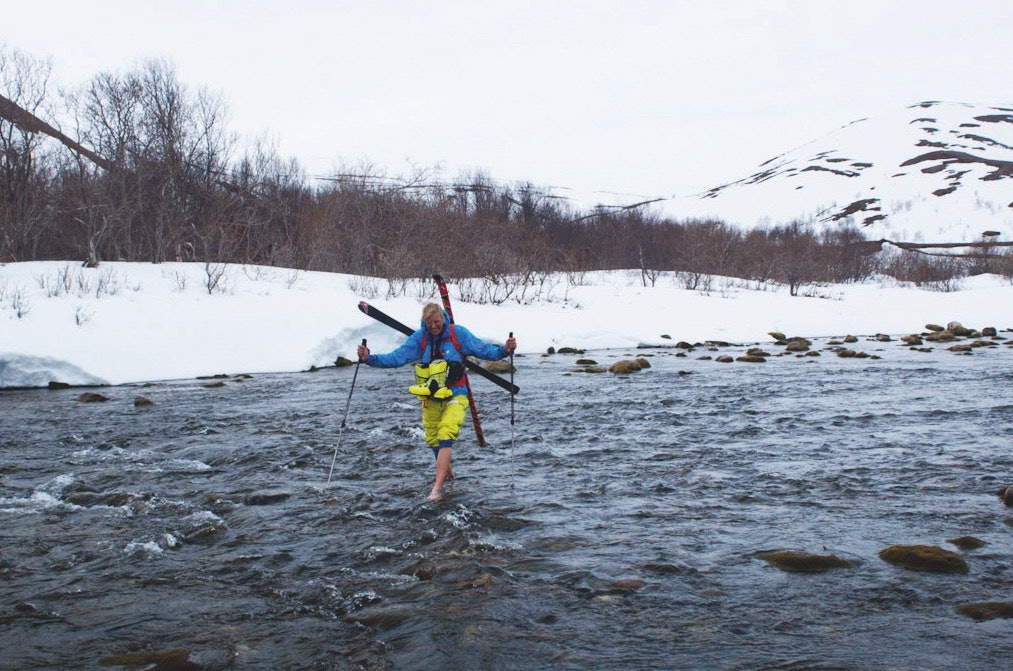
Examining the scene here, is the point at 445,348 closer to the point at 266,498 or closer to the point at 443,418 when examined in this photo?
the point at 443,418

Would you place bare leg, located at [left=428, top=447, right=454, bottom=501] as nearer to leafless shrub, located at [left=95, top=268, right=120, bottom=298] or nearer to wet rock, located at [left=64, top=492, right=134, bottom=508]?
wet rock, located at [left=64, top=492, right=134, bottom=508]

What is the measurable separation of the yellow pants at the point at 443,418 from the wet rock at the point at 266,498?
4.64 feet

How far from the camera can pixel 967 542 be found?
17.4 feet

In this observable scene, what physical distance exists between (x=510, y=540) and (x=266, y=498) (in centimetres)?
254

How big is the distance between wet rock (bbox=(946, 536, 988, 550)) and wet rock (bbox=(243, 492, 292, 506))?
5.38 m

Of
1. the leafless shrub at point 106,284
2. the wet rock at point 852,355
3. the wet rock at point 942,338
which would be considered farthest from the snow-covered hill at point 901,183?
the leafless shrub at point 106,284

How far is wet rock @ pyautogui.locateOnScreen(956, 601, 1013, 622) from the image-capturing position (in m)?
4.20

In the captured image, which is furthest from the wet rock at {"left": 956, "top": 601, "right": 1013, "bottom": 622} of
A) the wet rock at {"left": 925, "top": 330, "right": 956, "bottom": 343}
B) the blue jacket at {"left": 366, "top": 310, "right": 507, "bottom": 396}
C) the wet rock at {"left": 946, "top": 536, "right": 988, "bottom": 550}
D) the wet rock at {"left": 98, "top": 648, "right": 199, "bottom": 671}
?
the wet rock at {"left": 925, "top": 330, "right": 956, "bottom": 343}

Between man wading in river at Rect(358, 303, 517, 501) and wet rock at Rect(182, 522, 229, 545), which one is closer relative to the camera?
wet rock at Rect(182, 522, 229, 545)

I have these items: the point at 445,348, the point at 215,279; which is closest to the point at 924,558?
the point at 445,348

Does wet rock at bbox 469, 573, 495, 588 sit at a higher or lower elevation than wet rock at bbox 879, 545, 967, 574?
lower

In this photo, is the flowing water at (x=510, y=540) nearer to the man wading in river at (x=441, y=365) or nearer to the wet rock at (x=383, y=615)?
the wet rock at (x=383, y=615)

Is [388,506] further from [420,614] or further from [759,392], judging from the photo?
[759,392]

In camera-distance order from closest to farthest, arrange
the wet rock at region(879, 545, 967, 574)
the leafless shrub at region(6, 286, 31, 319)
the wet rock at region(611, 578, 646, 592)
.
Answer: the wet rock at region(611, 578, 646, 592), the wet rock at region(879, 545, 967, 574), the leafless shrub at region(6, 286, 31, 319)
